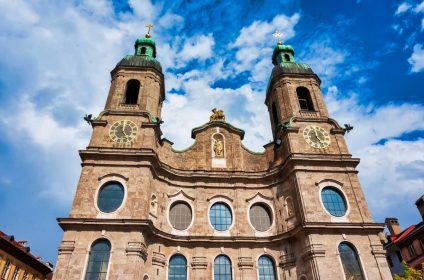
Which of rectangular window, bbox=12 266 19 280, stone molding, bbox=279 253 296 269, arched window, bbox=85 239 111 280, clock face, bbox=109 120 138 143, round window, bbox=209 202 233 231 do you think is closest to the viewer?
arched window, bbox=85 239 111 280

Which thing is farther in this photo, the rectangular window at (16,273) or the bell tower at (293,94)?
the bell tower at (293,94)

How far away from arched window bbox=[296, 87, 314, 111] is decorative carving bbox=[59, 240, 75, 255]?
2136cm

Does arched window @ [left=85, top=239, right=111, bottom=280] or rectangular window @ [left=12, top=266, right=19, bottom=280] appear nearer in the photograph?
arched window @ [left=85, top=239, right=111, bottom=280]

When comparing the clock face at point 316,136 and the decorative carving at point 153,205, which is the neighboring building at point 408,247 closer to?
the clock face at point 316,136

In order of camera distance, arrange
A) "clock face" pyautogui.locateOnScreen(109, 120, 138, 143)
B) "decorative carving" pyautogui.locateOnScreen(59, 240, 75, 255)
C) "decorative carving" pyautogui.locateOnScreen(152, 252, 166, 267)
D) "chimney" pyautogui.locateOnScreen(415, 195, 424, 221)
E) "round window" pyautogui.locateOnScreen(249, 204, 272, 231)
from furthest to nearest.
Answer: "chimney" pyautogui.locateOnScreen(415, 195, 424, 221) → "clock face" pyautogui.locateOnScreen(109, 120, 138, 143) → "round window" pyautogui.locateOnScreen(249, 204, 272, 231) → "decorative carving" pyautogui.locateOnScreen(152, 252, 166, 267) → "decorative carving" pyautogui.locateOnScreen(59, 240, 75, 255)

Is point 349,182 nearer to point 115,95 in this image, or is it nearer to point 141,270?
point 141,270

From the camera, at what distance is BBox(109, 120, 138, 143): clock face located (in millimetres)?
24797

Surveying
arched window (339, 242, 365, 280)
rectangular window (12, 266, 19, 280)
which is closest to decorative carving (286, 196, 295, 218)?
arched window (339, 242, 365, 280)

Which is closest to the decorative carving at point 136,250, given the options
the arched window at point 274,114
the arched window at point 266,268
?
the arched window at point 266,268

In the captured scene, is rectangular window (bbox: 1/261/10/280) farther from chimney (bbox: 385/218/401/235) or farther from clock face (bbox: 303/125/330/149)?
chimney (bbox: 385/218/401/235)

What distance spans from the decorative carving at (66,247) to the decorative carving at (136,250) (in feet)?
10.5

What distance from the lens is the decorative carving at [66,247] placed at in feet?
63.6

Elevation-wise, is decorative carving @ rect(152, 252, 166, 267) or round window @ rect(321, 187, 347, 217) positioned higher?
round window @ rect(321, 187, 347, 217)

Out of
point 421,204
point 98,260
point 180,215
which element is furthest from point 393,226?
point 98,260
